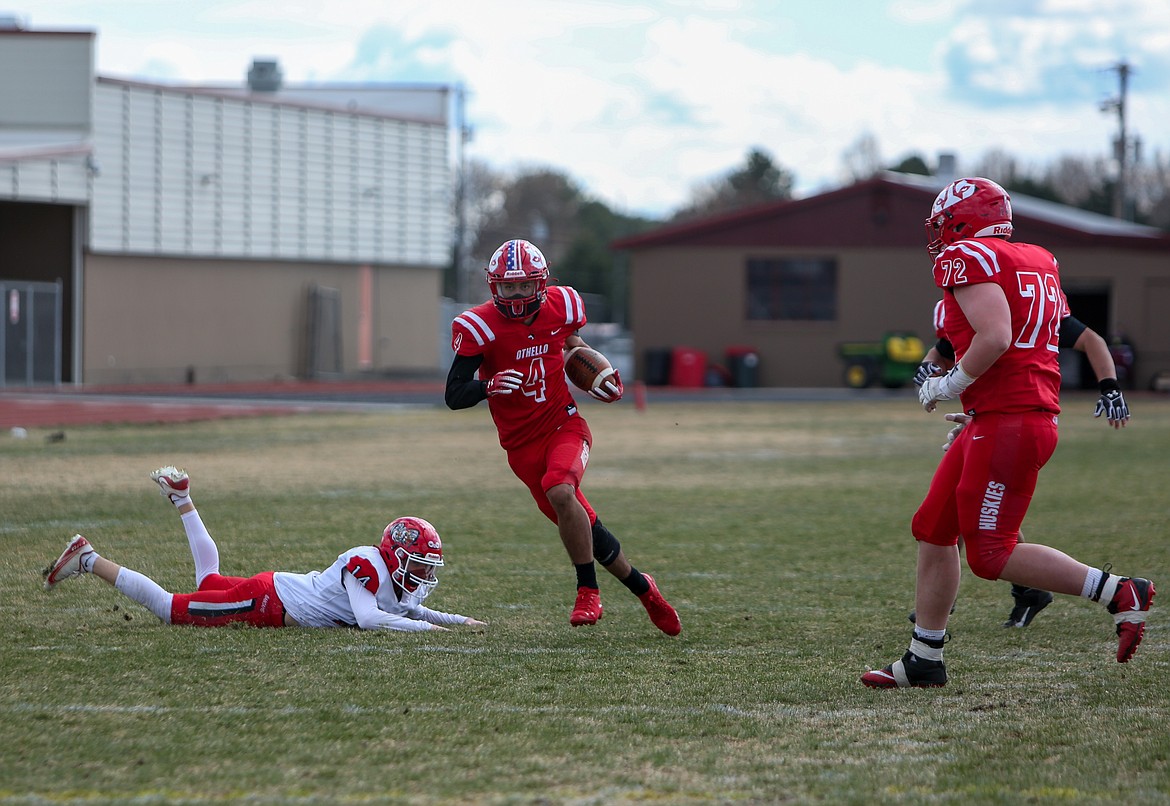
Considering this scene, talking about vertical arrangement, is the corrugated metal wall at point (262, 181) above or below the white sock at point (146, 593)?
above

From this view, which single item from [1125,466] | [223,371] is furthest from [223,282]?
[1125,466]

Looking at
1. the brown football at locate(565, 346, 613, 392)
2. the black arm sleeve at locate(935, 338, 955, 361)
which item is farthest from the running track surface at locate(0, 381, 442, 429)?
the black arm sleeve at locate(935, 338, 955, 361)

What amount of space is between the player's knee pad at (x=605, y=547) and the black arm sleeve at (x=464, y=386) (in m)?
0.82

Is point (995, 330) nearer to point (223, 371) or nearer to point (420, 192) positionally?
point (223, 371)

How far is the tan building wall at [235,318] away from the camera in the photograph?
3328 cm

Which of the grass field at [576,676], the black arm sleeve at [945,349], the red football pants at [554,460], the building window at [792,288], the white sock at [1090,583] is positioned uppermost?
the building window at [792,288]

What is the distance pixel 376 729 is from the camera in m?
4.52

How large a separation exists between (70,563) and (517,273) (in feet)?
8.20

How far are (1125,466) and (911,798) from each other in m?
12.0

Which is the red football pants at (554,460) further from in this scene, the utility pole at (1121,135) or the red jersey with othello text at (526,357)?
the utility pole at (1121,135)

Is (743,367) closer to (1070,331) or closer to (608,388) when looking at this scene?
(608,388)

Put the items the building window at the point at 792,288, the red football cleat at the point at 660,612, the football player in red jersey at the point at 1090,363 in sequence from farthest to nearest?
the building window at the point at 792,288 → the red football cleat at the point at 660,612 → the football player in red jersey at the point at 1090,363

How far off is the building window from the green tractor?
61.9 inches

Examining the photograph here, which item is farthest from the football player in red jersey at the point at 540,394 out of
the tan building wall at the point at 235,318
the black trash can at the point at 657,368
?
the black trash can at the point at 657,368
